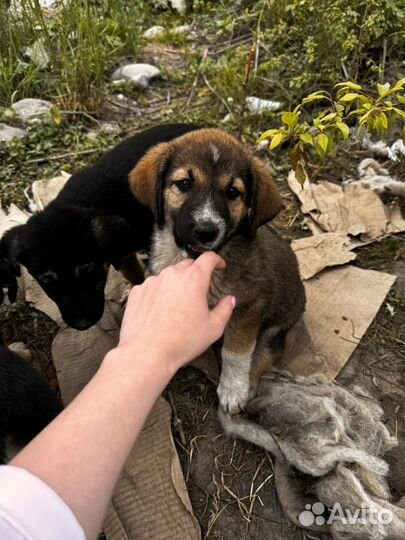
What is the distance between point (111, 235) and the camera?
8.93ft

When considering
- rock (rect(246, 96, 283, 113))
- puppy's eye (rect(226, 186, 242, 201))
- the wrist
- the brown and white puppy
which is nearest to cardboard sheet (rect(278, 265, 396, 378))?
the brown and white puppy

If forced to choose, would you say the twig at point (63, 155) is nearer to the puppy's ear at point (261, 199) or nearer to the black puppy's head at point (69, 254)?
the black puppy's head at point (69, 254)

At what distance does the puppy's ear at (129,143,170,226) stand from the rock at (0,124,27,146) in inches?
94.6

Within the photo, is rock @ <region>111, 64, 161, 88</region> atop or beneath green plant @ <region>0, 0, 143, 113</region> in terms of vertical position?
beneath

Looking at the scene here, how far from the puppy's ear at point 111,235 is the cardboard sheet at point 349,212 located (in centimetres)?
160

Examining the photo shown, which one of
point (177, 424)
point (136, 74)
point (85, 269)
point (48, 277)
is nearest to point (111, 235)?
point (85, 269)

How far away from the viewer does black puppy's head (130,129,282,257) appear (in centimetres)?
220

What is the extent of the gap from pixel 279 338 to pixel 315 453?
2.40 ft

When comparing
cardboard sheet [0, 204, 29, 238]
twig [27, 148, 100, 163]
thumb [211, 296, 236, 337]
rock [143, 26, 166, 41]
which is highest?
thumb [211, 296, 236, 337]

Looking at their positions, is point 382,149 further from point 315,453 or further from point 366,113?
point 315,453

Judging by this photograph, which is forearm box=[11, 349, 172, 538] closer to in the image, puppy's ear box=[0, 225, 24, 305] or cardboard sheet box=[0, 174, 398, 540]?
cardboard sheet box=[0, 174, 398, 540]

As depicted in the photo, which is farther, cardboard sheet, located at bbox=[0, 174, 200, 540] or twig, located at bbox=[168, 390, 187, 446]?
twig, located at bbox=[168, 390, 187, 446]

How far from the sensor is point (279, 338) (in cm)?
275

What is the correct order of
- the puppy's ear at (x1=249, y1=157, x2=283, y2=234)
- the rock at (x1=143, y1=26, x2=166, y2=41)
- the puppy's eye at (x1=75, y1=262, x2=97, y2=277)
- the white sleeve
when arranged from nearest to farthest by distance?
the white sleeve → the puppy's ear at (x1=249, y1=157, x2=283, y2=234) → the puppy's eye at (x1=75, y1=262, x2=97, y2=277) → the rock at (x1=143, y1=26, x2=166, y2=41)
